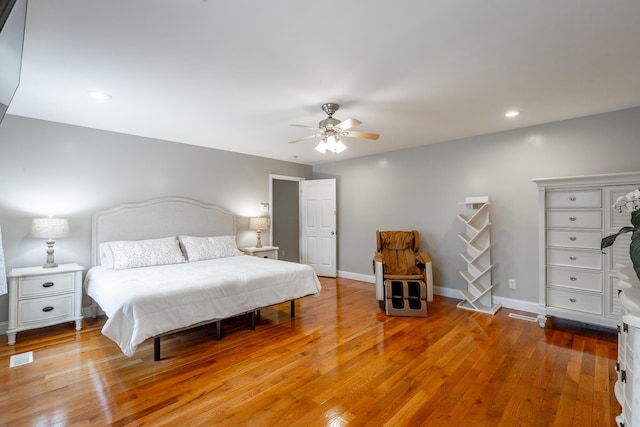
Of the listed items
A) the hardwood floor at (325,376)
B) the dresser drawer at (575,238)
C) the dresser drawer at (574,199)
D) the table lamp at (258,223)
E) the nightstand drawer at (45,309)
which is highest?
the dresser drawer at (574,199)

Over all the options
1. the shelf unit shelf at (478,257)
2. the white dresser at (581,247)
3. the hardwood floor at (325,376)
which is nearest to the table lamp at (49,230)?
the hardwood floor at (325,376)

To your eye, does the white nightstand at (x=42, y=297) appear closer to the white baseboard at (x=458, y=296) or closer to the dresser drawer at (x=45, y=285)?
the dresser drawer at (x=45, y=285)

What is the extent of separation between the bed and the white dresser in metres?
2.63

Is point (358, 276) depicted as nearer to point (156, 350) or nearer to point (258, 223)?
point (258, 223)

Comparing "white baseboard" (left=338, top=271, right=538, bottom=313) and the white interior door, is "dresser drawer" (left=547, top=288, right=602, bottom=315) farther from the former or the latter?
the white interior door

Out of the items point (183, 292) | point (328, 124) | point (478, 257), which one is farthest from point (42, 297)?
point (478, 257)

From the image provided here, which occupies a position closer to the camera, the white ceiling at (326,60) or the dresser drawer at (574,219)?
the white ceiling at (326,60)

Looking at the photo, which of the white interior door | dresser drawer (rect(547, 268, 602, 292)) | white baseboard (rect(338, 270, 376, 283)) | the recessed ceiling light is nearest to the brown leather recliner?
white baseboard (rect(338, 270, 376, 283))

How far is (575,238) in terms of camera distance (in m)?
3.10

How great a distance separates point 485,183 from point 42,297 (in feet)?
17.8

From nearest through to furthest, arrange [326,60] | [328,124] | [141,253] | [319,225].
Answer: [326,60]
[328,124]
[141,253]
[319,225]

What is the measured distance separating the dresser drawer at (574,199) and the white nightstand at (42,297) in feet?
17.0

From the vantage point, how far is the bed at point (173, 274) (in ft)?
7.86

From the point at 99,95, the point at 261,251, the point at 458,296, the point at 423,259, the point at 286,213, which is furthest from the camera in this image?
the point at 286,213
